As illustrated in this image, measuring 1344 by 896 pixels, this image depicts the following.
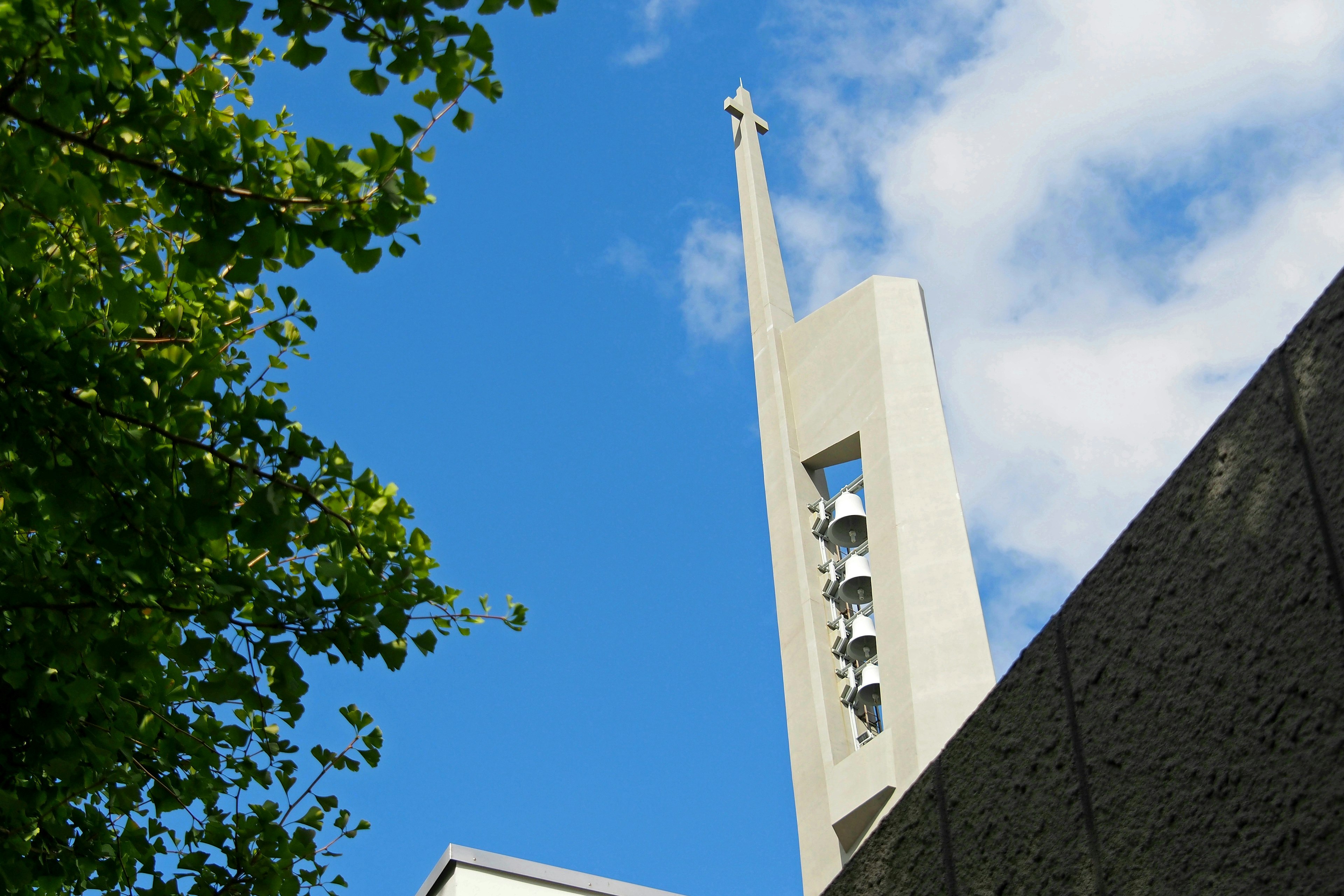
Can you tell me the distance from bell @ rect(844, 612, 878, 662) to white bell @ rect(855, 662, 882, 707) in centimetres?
20

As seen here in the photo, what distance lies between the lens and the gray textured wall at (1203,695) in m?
2.25

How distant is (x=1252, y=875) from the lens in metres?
2.26

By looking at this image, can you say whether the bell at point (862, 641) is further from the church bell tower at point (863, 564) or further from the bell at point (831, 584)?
the bell at point (831, 584)

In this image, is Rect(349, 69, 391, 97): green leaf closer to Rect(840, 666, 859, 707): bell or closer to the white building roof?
the white building roof

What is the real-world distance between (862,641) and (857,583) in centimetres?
95

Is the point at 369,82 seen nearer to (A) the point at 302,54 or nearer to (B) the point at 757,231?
(A) the point at 302,54

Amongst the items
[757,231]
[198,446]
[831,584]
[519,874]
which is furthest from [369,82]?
[757,231]

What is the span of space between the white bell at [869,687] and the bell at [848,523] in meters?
2.05

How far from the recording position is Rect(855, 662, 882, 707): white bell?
17766 millimetres

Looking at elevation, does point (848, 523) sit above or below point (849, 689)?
above

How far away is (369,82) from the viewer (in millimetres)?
4715

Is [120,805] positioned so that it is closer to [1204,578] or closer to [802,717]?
[1204,578]

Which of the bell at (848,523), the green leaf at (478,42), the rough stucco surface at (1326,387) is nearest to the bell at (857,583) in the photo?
the bell at (848,523)

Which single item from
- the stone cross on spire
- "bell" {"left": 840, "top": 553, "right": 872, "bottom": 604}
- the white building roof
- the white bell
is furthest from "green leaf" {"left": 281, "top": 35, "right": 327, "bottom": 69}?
the stone cross on spire
